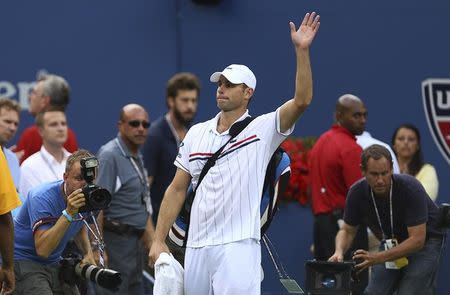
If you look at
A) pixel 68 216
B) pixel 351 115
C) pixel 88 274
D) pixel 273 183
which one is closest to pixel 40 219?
pixel 68 216

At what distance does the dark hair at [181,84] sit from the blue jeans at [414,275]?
94.9 inches

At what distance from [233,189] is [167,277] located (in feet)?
2.06

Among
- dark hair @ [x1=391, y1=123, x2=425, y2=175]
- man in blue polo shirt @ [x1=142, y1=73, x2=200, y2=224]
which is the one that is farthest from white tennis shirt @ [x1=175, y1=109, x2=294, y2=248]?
dark hair @ [x1=391, y1=123, x2=425, y2=175]

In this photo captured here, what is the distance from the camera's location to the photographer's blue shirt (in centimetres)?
797

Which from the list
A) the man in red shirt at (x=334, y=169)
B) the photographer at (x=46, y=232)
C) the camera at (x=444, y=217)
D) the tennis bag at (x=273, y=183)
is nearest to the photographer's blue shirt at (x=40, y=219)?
the photographer at (x=46, y=232)

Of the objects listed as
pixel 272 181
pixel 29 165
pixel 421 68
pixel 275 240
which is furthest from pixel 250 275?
pixel 421 68

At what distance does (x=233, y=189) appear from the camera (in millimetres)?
7316

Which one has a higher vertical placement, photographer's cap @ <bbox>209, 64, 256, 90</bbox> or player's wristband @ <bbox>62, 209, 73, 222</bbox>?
photographer's cap @ <bbox>209, 64, 256, 90</bbox>

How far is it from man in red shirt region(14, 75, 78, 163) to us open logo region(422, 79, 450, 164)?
343 cm

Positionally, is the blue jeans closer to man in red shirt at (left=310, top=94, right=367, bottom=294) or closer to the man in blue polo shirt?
man in red shirt at (left=310, top=94, right=367, bottom=294)

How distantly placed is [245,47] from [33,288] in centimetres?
460

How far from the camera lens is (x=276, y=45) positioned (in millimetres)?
12023

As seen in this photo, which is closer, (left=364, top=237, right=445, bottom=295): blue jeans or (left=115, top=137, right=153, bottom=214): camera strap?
(left=364, top=237, right=445, bottom=295): blue jeans

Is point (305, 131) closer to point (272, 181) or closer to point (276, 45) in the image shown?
point (276, 45)
